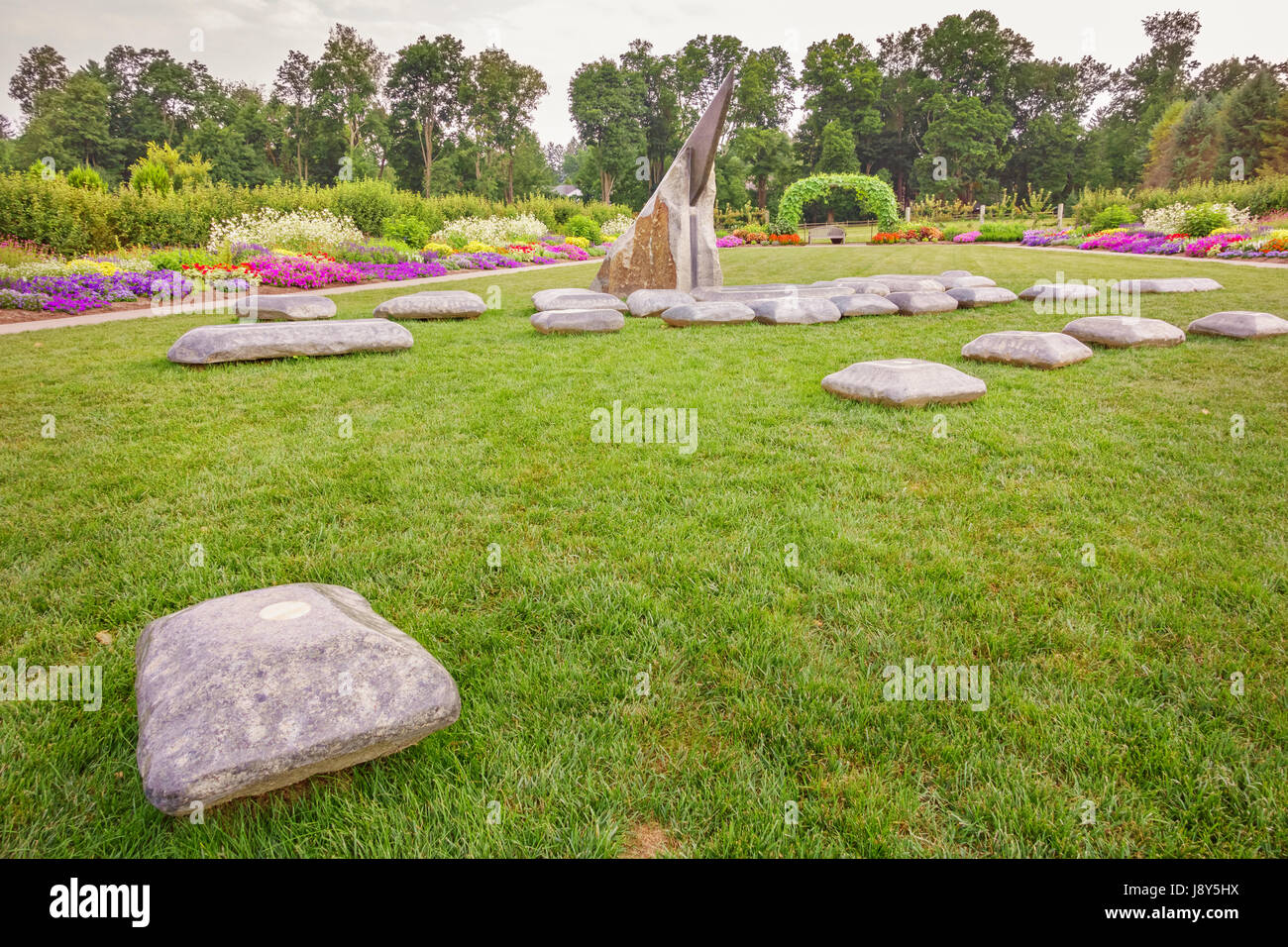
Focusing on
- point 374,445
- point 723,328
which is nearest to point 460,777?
point 374,445

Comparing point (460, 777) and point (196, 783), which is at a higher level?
point (196, 783)

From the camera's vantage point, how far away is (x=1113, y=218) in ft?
80.3

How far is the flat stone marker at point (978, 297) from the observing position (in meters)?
9.78

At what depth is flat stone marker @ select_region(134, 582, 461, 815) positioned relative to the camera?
1541 mm

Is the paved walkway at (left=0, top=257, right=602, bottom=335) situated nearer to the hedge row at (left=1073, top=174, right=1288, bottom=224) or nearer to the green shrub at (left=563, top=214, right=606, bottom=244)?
the green shrub at (left=563, top=214, right=606, bottom=244)

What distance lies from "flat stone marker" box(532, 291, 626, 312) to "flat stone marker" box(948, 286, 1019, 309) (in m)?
5.25

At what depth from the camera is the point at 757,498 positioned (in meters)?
3.45

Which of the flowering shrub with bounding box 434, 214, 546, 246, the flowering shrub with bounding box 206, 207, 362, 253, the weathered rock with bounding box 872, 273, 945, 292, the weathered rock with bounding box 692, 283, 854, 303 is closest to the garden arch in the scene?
the flowering shrub with bounding box 434, 214, 546, 246

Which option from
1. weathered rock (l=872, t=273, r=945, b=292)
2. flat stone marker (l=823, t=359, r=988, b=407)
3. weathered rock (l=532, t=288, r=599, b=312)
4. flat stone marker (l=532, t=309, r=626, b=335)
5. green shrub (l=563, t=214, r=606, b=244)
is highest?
green shrub (l=563, t=214, r=606, b=244)

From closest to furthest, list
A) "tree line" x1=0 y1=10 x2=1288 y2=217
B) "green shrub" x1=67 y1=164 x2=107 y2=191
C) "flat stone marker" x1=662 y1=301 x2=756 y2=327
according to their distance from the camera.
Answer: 1. "flat stone marker" x1=662 y1=301 x2=756 y2=327
2. "green shrub" x1=67 y1=164 x2=107 y2=191
3. "tree line" x1=0 y1=10 x2=1288 y2=217

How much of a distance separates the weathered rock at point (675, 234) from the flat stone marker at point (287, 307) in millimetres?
4926

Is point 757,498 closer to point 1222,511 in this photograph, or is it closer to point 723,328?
→ point 1222,511

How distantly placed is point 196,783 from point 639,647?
1.30 m

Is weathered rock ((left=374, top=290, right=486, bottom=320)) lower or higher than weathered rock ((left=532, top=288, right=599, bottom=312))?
lower
